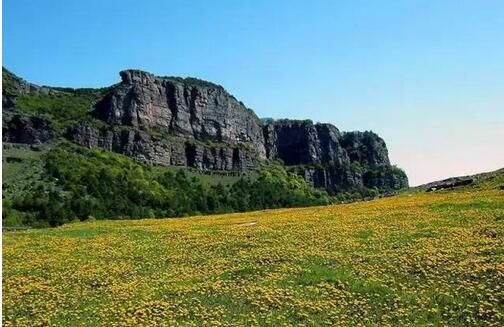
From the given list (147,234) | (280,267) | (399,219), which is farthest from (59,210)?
(280,267)

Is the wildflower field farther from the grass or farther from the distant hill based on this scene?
the grass

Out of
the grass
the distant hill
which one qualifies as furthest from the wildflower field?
the grass

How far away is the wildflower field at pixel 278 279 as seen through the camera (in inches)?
767

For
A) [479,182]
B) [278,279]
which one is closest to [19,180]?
[479,182]

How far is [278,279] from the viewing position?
79.7 ft

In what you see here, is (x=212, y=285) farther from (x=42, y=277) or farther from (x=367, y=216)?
(x=367, y=216)

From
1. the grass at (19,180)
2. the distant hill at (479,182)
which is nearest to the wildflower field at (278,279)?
the distant hill at (479,182)

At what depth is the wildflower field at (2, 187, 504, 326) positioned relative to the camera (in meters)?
19.5

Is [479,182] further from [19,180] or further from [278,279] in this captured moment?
[19,180]

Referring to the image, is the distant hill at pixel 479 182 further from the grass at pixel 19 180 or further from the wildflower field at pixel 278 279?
the grass at pixel 19 180

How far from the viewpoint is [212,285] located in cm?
2373

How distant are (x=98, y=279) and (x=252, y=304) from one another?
8948 millimetres

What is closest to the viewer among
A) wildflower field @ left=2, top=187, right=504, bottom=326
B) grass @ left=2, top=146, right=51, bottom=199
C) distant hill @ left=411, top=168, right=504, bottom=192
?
wildflower field @ left=2, top=187, right=504, bottom=326

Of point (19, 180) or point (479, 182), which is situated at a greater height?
point (19, 180)
